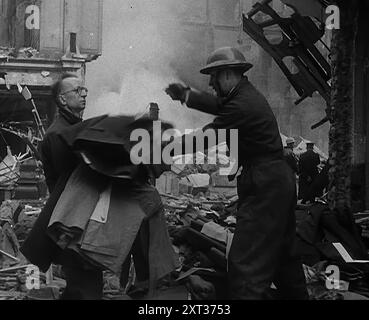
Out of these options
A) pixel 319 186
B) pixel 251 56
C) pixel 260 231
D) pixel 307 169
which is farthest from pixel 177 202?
pixel 260 231

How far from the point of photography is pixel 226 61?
5.14 m

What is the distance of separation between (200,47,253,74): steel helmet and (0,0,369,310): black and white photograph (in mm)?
11

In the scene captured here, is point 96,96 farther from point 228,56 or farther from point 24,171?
point 228,56

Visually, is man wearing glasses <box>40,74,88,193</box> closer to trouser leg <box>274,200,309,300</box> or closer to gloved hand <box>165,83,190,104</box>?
gloved hand <box>165,83,190,104</box>

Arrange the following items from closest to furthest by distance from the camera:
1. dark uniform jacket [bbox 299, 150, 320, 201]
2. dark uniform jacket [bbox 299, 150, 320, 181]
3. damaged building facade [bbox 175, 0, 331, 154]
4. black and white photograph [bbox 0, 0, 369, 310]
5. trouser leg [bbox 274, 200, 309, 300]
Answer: black and white photograph [bbox 0, 0, 369, 310]
trouser leg [bbox 274, 200, 309, 300]
dark uniform jacket [bbox 299, 150, 320, 201]
dark uniform jacket [bbox 299, 150, 320, 181]
damaged building facade [bbox 175, 0, 331, 154]

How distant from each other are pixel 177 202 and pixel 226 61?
7.23m

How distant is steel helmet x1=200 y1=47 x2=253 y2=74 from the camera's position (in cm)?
514

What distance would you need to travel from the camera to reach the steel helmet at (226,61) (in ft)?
16.9

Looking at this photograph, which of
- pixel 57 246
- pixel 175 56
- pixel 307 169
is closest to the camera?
pixel 57 246

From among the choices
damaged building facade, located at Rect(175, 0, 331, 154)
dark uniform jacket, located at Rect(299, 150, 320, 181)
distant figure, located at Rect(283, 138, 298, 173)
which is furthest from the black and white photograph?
damaged building facade, located at Rect(175, 0, 331, 154)

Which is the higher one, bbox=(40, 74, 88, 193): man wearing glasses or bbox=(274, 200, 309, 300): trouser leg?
bbox=(40, 74, 88, 193): man wearing glasses

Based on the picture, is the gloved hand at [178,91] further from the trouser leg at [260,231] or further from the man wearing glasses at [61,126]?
the man wearing glasses at [61,126]

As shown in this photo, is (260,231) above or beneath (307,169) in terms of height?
above

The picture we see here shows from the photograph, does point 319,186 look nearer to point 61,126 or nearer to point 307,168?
point 307,168
